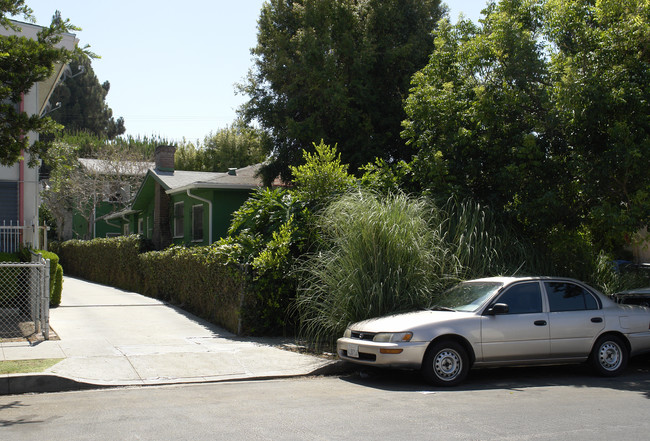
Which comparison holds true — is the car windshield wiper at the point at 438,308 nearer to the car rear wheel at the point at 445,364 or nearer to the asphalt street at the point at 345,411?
the car rear wheel at the point at 445,364

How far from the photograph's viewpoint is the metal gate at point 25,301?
35.4 feet

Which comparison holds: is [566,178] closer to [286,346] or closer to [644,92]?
[644,92]

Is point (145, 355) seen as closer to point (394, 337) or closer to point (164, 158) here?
point (394, 337)

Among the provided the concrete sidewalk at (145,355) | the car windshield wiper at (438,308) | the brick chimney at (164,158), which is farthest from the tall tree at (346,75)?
the car windshield wiper at (438,308)

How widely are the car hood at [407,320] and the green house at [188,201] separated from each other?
1122 cm

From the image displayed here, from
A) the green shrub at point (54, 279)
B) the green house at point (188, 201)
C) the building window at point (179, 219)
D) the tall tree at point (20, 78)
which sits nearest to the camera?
the tall tree at point (20, 78)

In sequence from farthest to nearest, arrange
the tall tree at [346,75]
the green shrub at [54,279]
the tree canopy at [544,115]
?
the tall tree at [346,75]
the green shrub at [54,279]
the tree canopy at [544,115]

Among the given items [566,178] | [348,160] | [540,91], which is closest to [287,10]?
[348,160]

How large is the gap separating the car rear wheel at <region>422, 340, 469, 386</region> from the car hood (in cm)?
33

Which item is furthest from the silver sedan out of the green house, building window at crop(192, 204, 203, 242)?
building window at crop(192, 204, 203, 242)

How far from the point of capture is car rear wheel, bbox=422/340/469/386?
8.24m

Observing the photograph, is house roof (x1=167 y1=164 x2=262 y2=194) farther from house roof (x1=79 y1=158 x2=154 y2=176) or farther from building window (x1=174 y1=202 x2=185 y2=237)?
house roof (x1=79 y1=158 x2=154 y2=176)

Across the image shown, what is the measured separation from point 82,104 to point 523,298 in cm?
5705

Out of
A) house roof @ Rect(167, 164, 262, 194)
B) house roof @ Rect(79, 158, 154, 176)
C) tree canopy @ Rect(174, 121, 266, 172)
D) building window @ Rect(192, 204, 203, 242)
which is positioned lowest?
building window @ Rect(192, 204, 203, 242)
